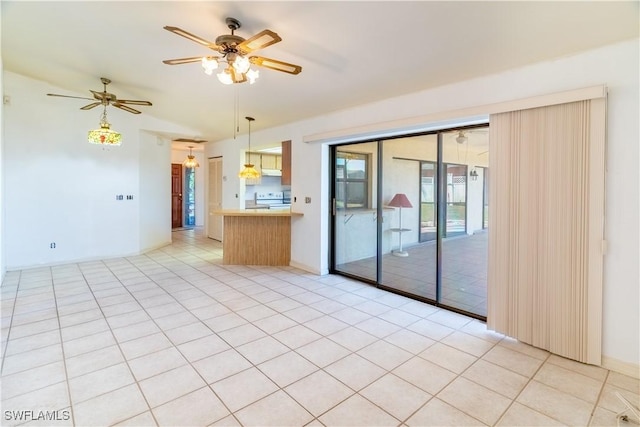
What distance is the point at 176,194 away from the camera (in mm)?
10719

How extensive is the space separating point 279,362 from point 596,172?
2.98 m

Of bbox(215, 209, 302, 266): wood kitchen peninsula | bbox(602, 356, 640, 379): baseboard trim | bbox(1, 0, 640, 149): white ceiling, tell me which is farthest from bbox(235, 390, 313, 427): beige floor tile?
bbox(215, 209, 302, 266): wood kitchen peninsula

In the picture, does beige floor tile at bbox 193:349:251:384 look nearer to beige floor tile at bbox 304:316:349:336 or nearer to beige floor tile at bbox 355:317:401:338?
beige floor tile at bbox 304:316:349:336

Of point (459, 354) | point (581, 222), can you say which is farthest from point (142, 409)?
point (581, 222)

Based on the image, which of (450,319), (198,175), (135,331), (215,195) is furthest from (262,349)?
(198,175)

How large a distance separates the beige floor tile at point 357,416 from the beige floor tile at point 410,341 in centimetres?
87

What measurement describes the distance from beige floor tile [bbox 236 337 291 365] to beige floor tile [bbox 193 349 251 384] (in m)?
0.06

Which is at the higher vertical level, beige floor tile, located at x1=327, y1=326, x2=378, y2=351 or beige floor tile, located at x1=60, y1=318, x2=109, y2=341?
beige floor tile, located at x1=60, y1=318, x2=109, y2=341

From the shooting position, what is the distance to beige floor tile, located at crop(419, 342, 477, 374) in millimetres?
2527

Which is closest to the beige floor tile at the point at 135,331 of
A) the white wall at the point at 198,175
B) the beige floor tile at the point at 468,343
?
the beige floor tile at the point at 468,343

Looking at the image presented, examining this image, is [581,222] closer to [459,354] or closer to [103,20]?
[459,354]

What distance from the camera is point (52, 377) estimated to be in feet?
7.60

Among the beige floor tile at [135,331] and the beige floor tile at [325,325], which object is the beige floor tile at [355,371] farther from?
the beige floor tile at [135,331]

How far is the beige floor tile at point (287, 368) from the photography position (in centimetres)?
235
